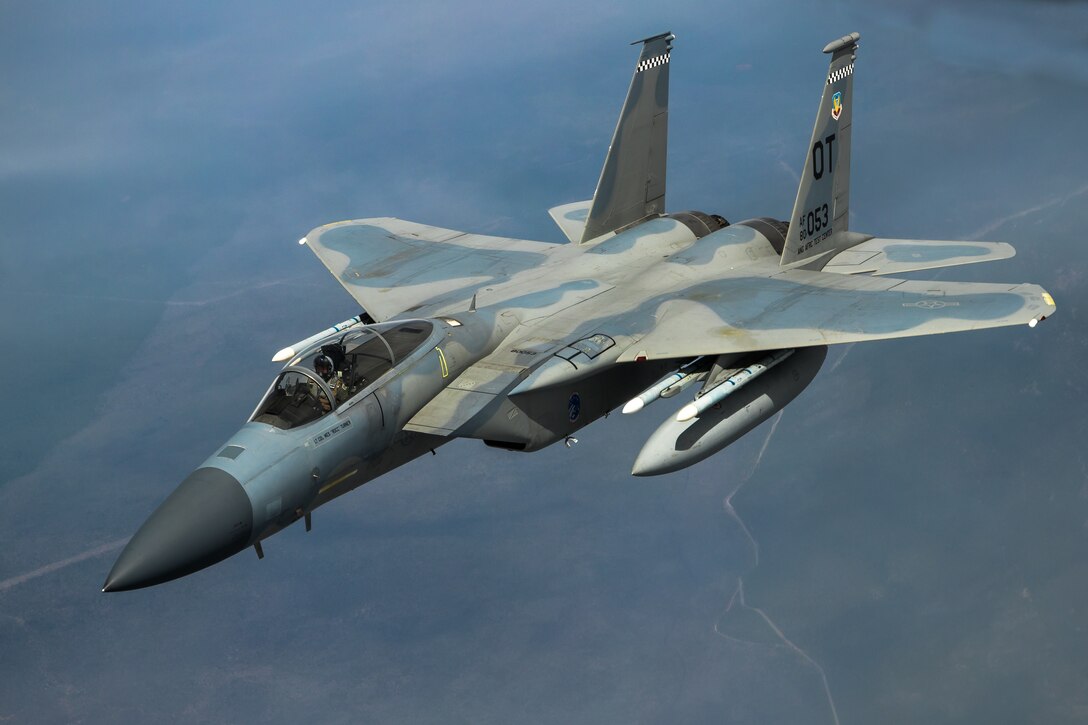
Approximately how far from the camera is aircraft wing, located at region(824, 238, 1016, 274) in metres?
21.4

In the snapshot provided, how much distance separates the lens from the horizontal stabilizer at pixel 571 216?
24.3 m

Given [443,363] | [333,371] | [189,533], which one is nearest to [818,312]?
[443,363]

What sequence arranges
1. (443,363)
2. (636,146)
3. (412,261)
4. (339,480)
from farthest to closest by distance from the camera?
(412,261)
(636,146)
(443,363)
(339,480)

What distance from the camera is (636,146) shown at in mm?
22797

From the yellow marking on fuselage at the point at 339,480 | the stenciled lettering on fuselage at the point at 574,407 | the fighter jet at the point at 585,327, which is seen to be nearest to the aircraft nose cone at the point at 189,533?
the fighter jet at the point at 585,327

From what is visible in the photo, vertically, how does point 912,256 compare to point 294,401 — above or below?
below

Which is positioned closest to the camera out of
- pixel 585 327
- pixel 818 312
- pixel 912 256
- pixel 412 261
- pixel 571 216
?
pixel 585 327

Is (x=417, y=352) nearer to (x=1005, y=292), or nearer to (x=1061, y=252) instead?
(x=1005, y=292)

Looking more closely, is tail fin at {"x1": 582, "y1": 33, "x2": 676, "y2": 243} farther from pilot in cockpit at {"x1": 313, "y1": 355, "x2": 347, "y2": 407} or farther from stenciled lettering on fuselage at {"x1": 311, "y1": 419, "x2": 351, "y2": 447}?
stenciled lettering on fuselage at {"x1": 311, "y1": 419, "x2": 351, "y2": 447}

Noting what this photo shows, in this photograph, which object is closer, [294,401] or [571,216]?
[294,401]

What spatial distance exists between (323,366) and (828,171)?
999 centimetres

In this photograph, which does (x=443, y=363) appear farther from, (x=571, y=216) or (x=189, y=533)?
(x=571, y=216)

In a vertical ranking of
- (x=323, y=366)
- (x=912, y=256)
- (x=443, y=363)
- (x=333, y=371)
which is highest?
(x=323, y=366)

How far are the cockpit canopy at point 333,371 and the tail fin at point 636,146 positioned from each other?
21.4 ft
